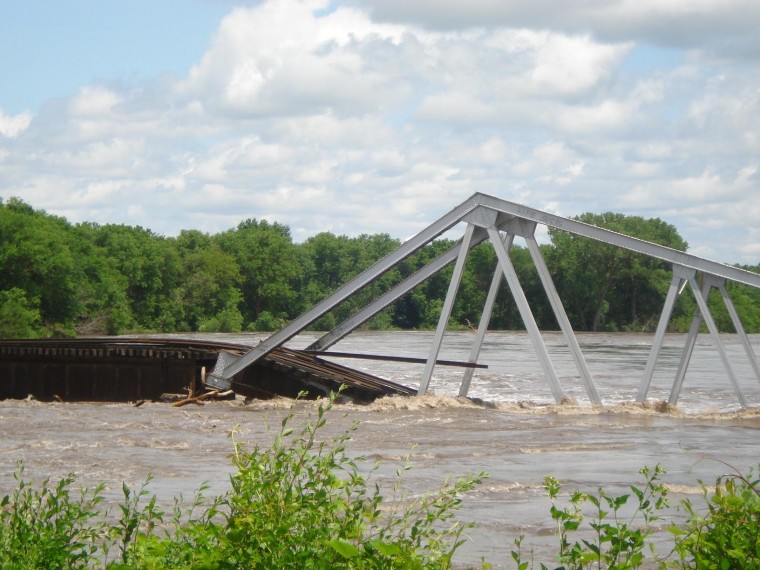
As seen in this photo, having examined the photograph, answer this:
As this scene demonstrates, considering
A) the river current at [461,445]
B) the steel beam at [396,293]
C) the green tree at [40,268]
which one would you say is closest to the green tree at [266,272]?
the green tree at [40,268]

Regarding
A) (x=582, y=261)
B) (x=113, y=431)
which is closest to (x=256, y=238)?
(x=582, y=261)

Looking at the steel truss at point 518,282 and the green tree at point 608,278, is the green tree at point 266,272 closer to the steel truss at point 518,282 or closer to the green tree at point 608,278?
the green tree at point 608,278

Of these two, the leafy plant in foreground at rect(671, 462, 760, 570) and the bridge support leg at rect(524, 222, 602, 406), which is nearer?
the leafy plant in foreground at rect(671, 462, 760, 570)

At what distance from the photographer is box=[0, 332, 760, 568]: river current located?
1229 centimetres

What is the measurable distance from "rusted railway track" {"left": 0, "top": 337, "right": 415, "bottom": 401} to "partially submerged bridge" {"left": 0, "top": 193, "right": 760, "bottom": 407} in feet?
0.08

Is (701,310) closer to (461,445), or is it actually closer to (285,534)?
Answer: (461,445)

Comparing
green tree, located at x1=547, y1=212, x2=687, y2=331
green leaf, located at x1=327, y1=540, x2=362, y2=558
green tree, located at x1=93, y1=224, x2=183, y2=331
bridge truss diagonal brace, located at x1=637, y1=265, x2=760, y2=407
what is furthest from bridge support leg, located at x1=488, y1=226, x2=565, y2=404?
green tree, located at x1=93, y1=224, x2=183, y2=331

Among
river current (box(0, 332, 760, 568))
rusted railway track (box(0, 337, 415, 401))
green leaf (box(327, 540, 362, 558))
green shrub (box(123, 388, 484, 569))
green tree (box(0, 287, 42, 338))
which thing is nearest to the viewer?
green leaf (box(327, 540, 362, 558))

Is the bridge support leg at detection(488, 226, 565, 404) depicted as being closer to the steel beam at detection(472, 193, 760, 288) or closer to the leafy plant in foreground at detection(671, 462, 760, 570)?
the steel beam at detection(472, 193, 760, 288)

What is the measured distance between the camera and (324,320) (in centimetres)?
9206

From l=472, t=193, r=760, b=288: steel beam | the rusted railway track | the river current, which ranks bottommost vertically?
the river current

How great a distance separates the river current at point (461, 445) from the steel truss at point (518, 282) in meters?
0.96

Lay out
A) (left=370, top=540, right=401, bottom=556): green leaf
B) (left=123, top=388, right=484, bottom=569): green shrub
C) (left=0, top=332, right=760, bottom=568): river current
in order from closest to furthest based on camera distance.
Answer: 1. (left=370, top=540, right=401, bottom=556): green leaf
2. (left=123, top=388, right=484, bottom=569): green shrub
3. (left=0, top=332, right=760, bottom=568): river current

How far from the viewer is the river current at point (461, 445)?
40.3ft
